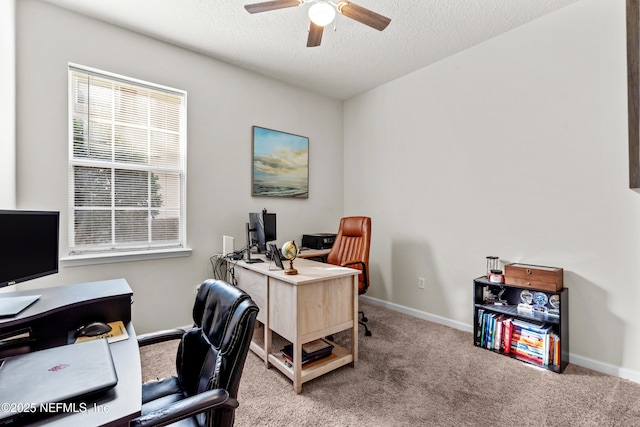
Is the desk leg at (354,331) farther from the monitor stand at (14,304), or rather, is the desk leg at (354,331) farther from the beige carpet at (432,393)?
the monitor stand at (14,304)

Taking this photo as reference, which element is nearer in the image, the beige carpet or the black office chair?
the black office chair

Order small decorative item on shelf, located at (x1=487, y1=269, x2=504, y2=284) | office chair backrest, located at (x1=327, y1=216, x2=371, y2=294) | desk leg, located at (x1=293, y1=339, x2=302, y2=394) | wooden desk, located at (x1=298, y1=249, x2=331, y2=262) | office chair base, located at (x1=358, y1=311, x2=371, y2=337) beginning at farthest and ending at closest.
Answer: wooden desk, located at (x1=298, y1=249, x2=331, y2=262), office chair backrest, located at (x1=327, y1=216, x2=371, y2=294), office chair base, located at (x1=358, y1=311, x2=371, y2=337), small decorative item on shelf, located at (x1=487, y1=269, x2=504, y2=284), desk leg, located at (x1=293, y1=339, x2=302, y2=394)

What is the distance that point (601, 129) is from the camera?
2.20 metres

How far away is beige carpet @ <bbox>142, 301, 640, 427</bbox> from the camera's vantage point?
1.70 meters

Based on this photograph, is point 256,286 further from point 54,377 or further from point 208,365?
point 54,377

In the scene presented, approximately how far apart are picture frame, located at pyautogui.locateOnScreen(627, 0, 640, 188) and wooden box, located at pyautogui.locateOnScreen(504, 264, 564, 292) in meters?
0.79

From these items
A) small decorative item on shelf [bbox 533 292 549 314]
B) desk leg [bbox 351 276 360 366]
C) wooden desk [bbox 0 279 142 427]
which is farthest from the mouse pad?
small decorative item on shelf [bbox 533 292 549 314]

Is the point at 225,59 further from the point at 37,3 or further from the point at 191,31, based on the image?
the point at 37,3

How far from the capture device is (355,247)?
10.4 ft

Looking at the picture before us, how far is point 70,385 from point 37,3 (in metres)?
2.94

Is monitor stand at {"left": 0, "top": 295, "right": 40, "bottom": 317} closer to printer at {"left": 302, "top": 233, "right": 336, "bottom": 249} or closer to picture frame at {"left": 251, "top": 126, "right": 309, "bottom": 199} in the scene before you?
picture frame at {"left": 251, "top": 126, "right": 309, "bottom": 199}

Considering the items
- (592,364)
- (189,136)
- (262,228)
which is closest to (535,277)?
(592,364)

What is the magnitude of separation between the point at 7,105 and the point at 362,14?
2.45m

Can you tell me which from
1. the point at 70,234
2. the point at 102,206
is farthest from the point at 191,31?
the point at 70,234
